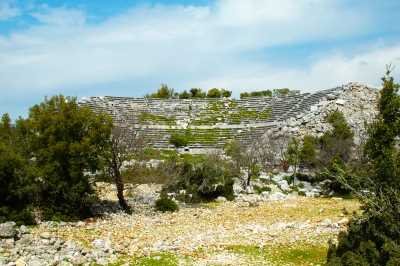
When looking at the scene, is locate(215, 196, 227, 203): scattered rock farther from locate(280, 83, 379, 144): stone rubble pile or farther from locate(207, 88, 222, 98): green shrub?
locate(207, 88, 222, 98): green shrub

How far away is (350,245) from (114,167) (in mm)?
16757

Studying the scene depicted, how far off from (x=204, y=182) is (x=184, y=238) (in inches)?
559

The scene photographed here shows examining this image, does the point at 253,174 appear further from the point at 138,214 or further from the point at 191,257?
the point at 191,257

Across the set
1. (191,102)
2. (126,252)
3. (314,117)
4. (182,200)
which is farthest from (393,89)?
(191,102)

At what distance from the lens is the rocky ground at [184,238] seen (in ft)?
63.4

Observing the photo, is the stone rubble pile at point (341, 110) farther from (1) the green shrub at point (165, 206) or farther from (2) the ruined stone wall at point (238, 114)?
(1) the green shrub at point (165, 206)

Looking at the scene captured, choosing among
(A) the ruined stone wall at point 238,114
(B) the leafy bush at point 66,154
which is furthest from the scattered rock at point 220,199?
(A) the ruined stone wall at point 238,114

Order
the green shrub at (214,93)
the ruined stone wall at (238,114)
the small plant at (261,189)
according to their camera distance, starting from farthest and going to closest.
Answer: the green shrub at (214,93)
the ruined stone wall at (238,114)
the small plant at (261,189)

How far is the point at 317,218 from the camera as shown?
2691 centimetres

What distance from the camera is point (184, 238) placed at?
22.6 meters

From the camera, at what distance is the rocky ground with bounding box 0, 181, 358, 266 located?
19312 millimetres

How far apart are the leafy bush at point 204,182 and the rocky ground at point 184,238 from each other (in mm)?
5203

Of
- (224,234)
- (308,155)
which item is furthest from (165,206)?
(308,155)

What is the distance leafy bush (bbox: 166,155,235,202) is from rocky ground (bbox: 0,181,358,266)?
5203mm
